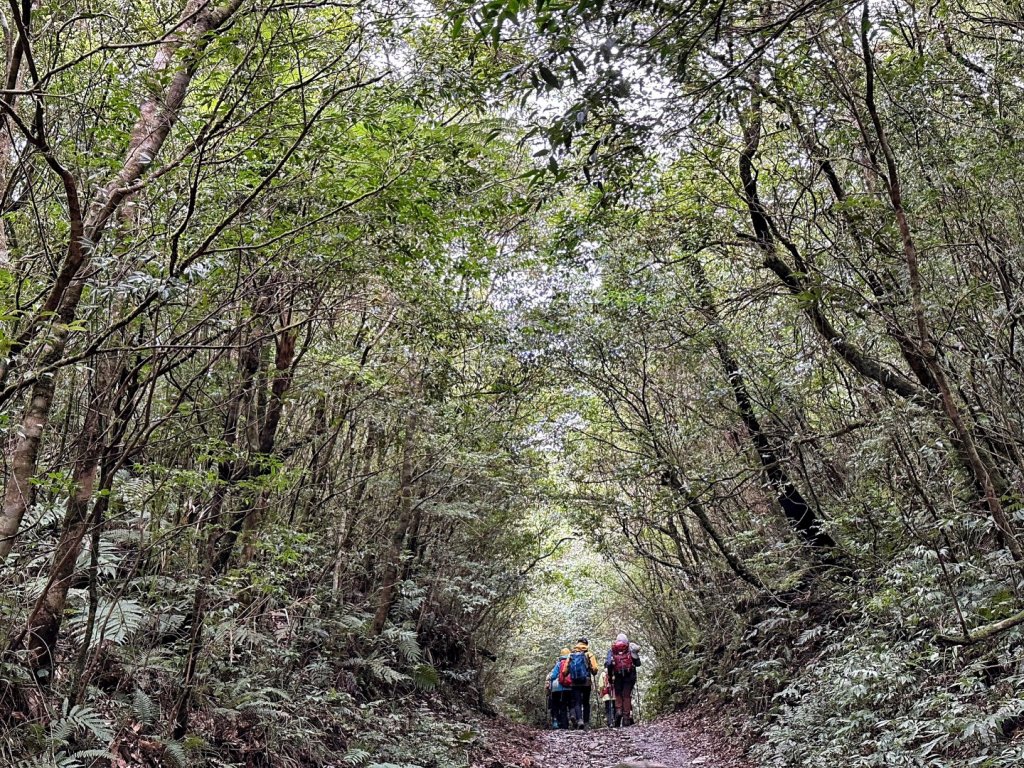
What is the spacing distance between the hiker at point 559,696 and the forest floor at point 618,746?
5.11ft

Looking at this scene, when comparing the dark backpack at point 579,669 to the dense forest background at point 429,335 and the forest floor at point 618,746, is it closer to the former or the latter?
the forest floor at point 618,746

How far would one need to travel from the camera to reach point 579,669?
1592 cm

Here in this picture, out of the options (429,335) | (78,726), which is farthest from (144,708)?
(429,335)

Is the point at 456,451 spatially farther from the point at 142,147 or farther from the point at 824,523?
the point at 142,147

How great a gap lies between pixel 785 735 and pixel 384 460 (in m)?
6.87

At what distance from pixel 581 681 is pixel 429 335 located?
398 inches

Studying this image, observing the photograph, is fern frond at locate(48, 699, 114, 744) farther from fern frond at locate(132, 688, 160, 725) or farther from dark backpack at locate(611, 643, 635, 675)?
dark backpack at locate(611, 643, 635, 675)

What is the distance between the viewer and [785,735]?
7805mm

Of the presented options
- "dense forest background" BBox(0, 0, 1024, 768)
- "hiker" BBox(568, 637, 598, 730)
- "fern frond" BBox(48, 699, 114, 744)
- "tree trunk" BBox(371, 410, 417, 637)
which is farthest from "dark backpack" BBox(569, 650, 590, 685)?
"fern frond" BBox(48, 699, 114, 744)

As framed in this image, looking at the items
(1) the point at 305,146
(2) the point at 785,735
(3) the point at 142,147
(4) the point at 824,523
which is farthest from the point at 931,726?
(3) the point at 142,147

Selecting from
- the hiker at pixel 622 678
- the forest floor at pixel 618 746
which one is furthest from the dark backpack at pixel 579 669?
the forest floor at pixel 618 746

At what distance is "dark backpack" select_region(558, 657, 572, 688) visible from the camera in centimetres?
1608

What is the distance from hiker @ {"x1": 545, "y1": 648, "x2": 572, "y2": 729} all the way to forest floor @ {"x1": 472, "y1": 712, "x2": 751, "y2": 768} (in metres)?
1.56

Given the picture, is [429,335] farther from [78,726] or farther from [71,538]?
[78,726]
